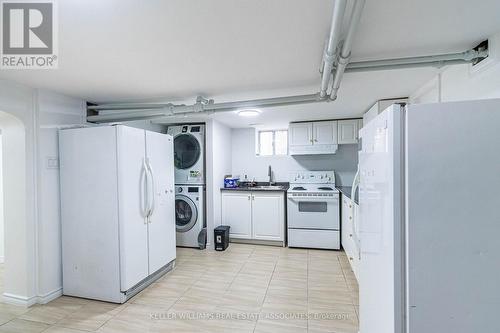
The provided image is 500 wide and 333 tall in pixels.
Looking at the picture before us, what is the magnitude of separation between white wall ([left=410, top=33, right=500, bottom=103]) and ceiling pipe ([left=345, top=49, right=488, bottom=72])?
9 cm

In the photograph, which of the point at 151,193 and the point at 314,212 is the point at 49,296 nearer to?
the point at 151,193

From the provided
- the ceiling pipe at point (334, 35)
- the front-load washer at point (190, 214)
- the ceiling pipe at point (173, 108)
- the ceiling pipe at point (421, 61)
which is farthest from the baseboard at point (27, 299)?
the ceiling pipe at point (421, 61)

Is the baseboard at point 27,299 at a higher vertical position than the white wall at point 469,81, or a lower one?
lower

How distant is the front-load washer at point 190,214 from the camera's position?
13.4 ft

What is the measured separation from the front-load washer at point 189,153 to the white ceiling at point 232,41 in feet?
5.23

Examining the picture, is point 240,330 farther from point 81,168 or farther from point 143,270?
point 81,168

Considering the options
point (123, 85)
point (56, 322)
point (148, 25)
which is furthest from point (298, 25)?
point (56, 322)

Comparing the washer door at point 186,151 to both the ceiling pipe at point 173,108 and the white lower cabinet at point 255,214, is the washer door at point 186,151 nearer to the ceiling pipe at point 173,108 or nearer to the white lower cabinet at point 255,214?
the white lower cabinet at point 255,214

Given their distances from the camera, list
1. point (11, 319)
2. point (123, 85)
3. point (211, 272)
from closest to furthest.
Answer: point (11, 319) → point (123, 85) → point (211, 272)

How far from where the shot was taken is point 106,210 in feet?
7.94

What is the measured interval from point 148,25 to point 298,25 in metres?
0.88

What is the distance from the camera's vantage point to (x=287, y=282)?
2.82 m

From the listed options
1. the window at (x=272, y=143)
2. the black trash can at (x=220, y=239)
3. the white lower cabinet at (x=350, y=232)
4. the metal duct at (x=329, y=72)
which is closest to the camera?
the metal duct at (x=329, y=72)

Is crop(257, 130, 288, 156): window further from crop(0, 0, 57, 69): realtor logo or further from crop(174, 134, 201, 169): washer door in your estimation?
crop(0, 0, 57, 69): realtor logo
